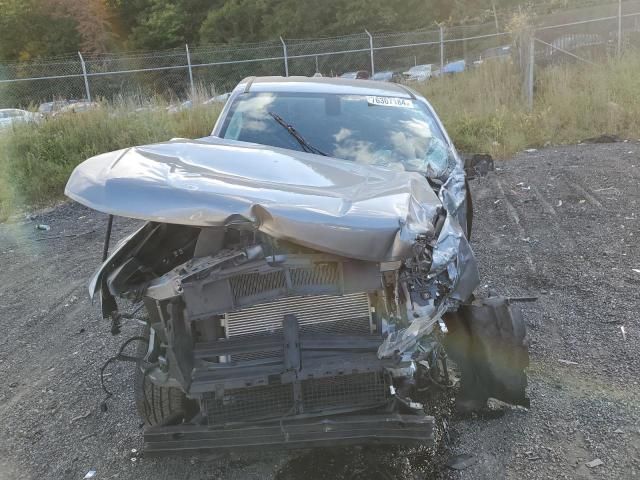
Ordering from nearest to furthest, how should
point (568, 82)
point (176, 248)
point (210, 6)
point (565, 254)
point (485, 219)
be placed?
point (176, 248)
point (565, 254)
point (485, 219)
point (568, 82)
point (210, 6)

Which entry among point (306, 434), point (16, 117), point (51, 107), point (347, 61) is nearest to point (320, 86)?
point (306, 434)

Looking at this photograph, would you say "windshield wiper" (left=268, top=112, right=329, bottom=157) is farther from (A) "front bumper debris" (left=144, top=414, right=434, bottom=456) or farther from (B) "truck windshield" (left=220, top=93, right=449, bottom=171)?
(A) "front bumper debris" (left=144, top=414, right=434, bottom=456)

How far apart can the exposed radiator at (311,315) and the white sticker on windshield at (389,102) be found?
7.89 feet

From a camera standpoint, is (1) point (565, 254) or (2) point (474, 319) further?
(1) point (565, 254)

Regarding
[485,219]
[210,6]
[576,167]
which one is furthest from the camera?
[210,6]

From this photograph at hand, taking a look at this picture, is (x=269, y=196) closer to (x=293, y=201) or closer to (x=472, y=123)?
(x=293, y=201)

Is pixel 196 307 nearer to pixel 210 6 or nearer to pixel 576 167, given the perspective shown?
pixel 576 167

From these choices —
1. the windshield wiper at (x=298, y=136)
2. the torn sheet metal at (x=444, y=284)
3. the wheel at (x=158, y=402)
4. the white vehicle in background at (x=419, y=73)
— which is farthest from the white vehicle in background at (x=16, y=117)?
the white vehicle in background at (x=419, y=73)

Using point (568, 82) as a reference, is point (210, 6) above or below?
above

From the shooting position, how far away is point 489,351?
10.5 feet

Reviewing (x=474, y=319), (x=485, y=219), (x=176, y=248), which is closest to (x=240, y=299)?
(x=176, y=248)

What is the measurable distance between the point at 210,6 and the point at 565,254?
138ft

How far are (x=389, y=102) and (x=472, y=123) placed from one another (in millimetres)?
7691

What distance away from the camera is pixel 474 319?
324 cm
